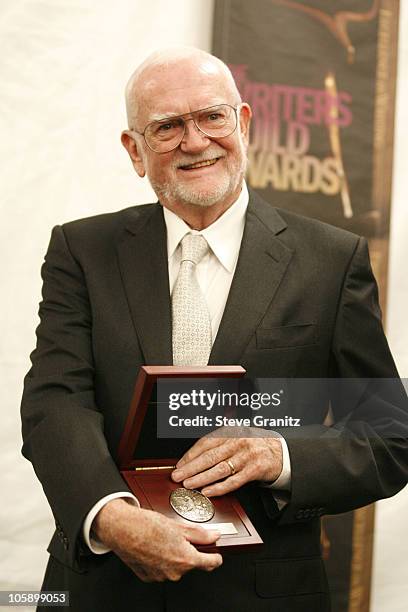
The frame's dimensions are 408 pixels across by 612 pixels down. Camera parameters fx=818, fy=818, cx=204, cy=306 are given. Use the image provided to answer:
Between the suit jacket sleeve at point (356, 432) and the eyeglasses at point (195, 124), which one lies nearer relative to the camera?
the suit jacket sleeve at point (356, 432)

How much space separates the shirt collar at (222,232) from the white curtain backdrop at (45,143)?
674 millimetres

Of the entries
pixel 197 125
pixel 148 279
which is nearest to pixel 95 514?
pixel 148 279

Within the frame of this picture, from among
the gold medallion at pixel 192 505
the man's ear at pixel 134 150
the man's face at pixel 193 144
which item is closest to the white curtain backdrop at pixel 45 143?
the man's ear at pixel 134 150

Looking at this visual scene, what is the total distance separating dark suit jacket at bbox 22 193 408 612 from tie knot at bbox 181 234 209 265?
0.04 metres

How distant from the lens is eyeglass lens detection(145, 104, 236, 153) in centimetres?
135

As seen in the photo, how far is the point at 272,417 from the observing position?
1287 mm

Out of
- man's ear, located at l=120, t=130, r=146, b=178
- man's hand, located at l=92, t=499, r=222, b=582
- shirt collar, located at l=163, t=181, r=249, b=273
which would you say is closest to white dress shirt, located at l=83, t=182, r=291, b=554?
shirt collar, located at l=163, t=181, r=249, b=273

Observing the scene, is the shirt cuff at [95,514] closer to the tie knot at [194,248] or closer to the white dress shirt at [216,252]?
the white dress shirt at [216,252]

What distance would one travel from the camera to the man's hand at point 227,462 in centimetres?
114

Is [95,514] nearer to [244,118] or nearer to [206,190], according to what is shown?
[206,190]

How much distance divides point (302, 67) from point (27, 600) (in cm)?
150

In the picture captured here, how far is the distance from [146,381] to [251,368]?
255 mm

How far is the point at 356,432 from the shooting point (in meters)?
1.30

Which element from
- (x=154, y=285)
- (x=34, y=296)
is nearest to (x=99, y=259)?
(x=154, y=285)
